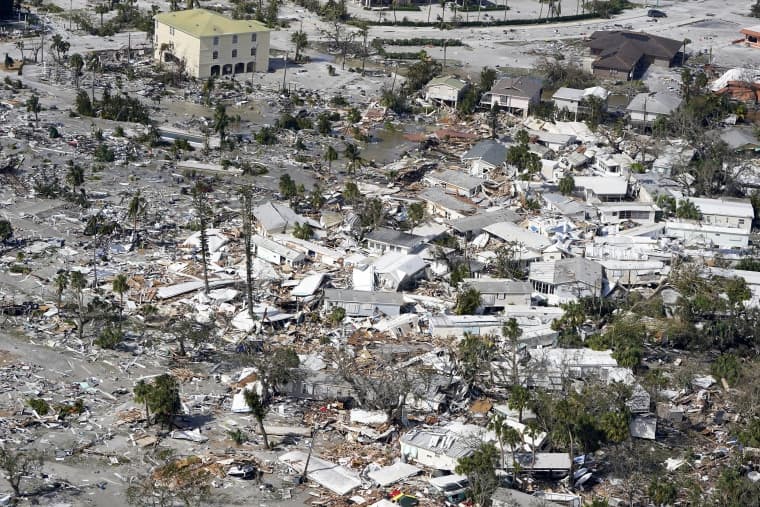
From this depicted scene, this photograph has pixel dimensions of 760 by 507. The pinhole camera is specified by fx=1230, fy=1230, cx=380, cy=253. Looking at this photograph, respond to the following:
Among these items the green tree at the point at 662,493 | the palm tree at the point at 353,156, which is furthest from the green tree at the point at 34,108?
the green tree at the point at 662,493

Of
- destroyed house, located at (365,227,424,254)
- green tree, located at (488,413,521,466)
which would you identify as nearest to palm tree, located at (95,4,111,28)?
destroyed house, located at (365,227,424,254)

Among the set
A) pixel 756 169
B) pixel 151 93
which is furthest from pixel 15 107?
pixel 756 169

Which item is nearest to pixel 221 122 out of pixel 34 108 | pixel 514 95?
pixel 34 108

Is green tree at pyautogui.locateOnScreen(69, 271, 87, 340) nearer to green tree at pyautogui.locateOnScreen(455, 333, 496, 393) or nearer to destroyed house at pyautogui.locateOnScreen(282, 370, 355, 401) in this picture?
destroyed house at pyautogui.locateOnScreen(282, 370, 355, 401)

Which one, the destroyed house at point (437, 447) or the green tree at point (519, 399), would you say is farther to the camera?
the green tree at point (519, 399)

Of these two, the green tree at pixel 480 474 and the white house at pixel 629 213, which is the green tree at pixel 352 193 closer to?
the white house at pixel 629 213

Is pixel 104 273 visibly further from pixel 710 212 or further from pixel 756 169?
pixel 756 169
